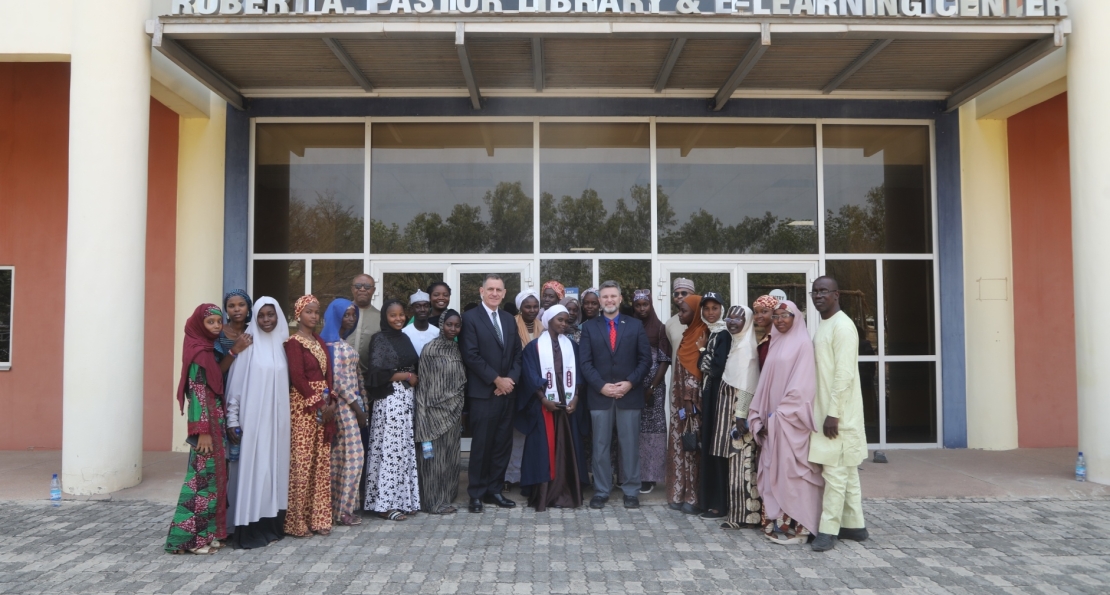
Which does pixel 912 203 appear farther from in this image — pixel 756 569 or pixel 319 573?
pixel 319 573

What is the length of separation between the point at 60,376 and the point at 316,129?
414cm

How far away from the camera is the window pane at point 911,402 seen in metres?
8.48

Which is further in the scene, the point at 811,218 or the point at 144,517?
the point at 811,218

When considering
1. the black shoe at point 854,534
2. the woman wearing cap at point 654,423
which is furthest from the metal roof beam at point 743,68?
the black shoe at point 854,534

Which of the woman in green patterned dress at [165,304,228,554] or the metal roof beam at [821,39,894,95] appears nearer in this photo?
the woman in green patterned dress at [165,304,228,554]

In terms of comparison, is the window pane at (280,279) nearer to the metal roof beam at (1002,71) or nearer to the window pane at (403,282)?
the window pane at (403,282)

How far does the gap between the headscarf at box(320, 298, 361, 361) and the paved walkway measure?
139cm

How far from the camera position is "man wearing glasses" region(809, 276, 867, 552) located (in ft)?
15.8

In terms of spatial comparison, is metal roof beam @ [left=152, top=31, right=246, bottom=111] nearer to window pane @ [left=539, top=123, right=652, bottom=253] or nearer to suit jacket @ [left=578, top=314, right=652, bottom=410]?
window pane @ [left=539, top=123, right=652, bottom=253]

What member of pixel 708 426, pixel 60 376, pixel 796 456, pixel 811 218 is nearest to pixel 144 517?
pixel 60 376

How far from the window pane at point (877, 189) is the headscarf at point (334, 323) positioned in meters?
5.76

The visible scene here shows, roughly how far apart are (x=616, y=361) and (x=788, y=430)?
153 centimetres

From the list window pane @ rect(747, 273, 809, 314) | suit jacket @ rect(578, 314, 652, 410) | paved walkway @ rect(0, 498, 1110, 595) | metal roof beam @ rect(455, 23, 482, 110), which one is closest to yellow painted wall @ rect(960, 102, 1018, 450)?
window pane @ rect(747, 273, 809, 314)

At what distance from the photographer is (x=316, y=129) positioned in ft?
28.3
